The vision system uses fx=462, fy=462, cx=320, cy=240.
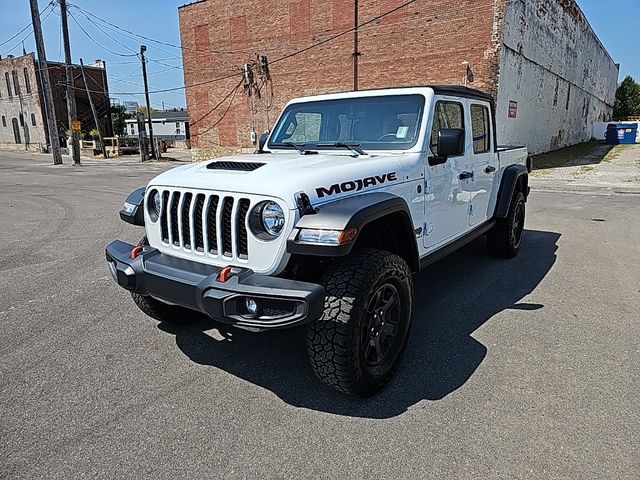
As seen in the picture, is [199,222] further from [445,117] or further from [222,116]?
[222,116]

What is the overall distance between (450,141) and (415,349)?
156 cm

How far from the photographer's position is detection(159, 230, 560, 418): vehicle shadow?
9.19ft

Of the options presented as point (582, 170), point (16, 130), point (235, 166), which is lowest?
point (582, 170)

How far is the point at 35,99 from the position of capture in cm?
4188

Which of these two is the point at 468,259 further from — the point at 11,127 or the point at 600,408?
the point at 11,127

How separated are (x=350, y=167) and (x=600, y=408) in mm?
2052

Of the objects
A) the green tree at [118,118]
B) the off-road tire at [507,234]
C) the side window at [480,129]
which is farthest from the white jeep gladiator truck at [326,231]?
the green tree at [118,118]

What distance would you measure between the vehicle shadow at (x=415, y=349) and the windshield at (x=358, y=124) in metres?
1.51

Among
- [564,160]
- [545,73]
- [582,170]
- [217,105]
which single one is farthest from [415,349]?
[217,105]

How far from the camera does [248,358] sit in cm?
326

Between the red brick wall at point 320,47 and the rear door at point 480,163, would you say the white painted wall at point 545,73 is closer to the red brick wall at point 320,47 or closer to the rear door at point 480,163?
the red brick wall at point 320,47

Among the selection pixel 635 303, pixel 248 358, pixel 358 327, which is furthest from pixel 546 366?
pixel 248 358

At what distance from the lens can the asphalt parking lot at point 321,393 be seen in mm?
2254

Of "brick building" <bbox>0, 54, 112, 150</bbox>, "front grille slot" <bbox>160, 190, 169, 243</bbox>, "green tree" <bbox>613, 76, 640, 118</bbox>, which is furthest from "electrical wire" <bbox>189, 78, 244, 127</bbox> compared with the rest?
"green tree" <bbox>613, 76, 640, 118</bbox>
